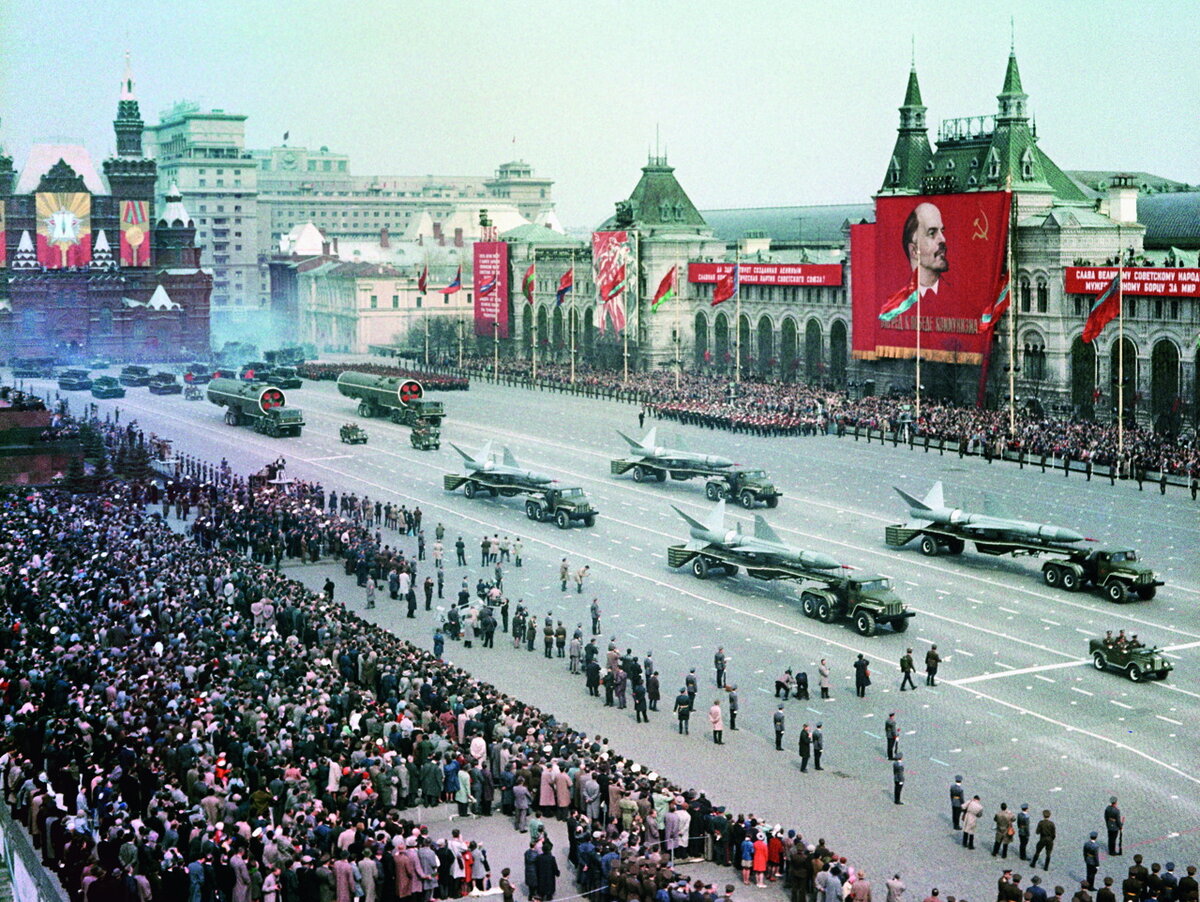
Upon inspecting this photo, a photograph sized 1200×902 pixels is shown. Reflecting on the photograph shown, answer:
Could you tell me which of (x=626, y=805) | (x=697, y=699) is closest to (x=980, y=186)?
(x=697, y=699)

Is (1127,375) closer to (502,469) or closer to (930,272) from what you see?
(930,272)

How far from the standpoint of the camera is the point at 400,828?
2678cm

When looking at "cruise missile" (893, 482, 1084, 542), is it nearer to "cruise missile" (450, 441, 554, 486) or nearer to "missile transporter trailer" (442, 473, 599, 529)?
"missile transporter trailer" (442, 473, 599, 529)

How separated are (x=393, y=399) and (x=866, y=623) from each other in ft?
187

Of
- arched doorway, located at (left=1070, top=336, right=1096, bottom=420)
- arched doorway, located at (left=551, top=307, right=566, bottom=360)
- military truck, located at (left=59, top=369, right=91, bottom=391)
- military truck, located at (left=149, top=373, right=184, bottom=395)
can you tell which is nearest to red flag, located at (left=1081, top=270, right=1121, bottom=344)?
arched doorway, located at (left=1070, top=336, right=1096, bottom=420)

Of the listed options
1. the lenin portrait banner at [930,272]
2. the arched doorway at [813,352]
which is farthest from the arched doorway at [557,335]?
the lenin portrait banner at [930,272]

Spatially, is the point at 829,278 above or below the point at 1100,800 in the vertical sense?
above

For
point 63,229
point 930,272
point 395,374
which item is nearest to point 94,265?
point 63,229

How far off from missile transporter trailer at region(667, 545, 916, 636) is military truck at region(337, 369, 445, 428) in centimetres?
4254

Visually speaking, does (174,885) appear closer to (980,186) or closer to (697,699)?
(697,699)

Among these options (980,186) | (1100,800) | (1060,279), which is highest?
(980,186)

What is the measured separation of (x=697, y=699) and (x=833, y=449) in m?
46.8

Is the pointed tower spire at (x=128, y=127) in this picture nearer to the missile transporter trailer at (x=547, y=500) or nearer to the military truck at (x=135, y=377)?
the military truck at (x=135, y=377)

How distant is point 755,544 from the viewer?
53.0 metres
